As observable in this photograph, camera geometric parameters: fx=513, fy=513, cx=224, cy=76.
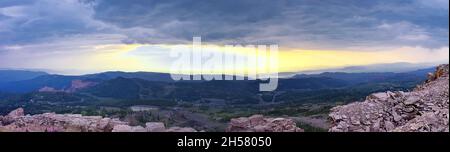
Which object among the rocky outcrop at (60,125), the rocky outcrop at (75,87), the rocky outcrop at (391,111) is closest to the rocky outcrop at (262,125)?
the rocky outcrop at (391,111)

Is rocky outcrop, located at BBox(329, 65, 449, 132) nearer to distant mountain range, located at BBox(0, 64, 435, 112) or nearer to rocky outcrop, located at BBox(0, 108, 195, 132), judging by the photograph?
rocky outcrop, located at BBox(0, 108, 195, 132)

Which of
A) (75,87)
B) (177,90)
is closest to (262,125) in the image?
(75,87)

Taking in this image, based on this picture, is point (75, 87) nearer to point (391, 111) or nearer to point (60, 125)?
point (60, 125)

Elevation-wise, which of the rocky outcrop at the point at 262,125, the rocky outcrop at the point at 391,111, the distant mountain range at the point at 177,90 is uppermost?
the rocky outcrop at the point at 391,111

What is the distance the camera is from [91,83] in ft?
321

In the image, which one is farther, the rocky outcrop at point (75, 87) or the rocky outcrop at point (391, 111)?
the rocky outcrop at point (75, 87)

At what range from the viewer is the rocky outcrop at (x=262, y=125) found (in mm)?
22156

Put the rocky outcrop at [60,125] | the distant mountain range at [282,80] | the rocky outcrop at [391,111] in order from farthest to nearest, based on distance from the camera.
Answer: the distant mountain range at [282,80] → the rocky outcrop at [60,125] → the rocky outcrop at [391,111]

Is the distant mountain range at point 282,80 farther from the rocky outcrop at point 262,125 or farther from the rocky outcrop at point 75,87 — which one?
the rocky outcrop at point 262,125

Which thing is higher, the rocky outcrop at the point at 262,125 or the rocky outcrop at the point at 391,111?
the rocky outcrop at the point at 391,111

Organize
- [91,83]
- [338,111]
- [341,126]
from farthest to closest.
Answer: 1. [91,83]
2. [338,111]
3. [341,126]
